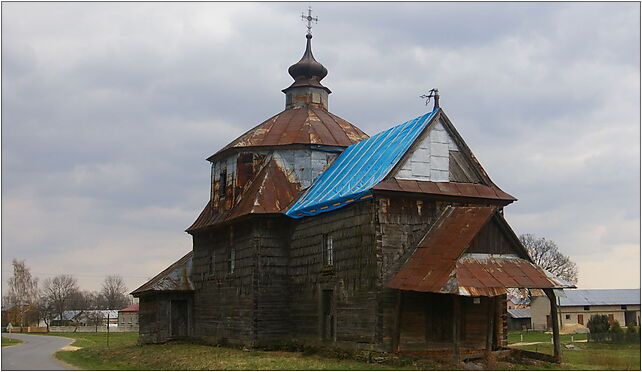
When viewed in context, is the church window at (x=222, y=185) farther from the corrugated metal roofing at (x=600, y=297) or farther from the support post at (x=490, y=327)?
the corrugated metal roofing at (x=600, y=297)

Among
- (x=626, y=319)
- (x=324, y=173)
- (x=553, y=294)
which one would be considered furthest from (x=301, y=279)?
(x=626, y=319)

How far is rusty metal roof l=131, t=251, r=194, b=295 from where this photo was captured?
110 ft

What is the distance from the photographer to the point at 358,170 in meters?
26.5

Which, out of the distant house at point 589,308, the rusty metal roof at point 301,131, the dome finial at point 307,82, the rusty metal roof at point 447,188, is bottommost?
the distant house at point 589,308

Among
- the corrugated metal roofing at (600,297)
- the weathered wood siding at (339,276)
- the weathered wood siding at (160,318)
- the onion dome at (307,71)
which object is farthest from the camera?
the corrugated metal roofing at (600,297)

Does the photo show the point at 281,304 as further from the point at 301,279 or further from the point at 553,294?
the point at 553,294

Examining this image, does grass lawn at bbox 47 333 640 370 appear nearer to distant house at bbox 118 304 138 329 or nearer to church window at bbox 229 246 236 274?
church window at bbox 229 246 236 274

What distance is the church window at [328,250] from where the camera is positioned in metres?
25.7

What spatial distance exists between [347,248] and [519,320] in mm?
54403

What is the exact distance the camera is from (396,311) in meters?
22.5

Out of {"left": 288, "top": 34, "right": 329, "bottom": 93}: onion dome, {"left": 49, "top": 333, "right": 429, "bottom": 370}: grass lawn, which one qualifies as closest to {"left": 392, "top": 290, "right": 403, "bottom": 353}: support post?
{"left": 49, "top": 333, "right": 429, "bottom": 370}: grass lawn

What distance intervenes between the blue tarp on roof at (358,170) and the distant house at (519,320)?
162 ft

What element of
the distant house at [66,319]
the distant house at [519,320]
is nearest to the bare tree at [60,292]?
the distant house at [66,319]

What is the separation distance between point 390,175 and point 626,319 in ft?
176
